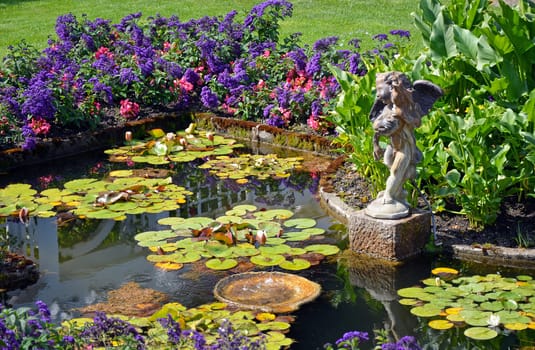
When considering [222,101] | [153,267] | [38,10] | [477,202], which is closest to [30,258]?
[153,267]

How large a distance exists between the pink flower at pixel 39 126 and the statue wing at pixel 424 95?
4652 millimetres

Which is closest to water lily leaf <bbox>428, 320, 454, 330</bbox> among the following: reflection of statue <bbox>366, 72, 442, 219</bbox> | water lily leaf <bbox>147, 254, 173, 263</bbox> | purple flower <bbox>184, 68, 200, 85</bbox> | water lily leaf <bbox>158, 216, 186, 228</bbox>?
reflection of statue <bbox>366, 72, 442, 219</bbox>

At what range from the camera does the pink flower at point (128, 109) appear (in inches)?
435

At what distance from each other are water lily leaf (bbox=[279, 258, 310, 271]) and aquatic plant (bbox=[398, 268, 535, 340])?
80cm

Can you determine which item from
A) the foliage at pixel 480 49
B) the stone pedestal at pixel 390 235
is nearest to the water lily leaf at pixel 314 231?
the stone pedestal at pixel 390 235

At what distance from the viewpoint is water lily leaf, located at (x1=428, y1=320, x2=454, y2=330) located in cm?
605

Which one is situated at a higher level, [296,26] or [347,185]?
[296,26]

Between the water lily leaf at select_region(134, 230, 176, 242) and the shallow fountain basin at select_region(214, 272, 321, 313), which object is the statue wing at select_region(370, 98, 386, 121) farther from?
the water lily leaf at select_region(134, 230, 176, 242)

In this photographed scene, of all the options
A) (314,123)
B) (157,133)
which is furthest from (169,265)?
(157,133)

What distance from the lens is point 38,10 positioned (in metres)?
18.4

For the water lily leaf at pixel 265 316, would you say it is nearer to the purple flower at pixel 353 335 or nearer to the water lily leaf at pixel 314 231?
the purple flower at pixel 353 335

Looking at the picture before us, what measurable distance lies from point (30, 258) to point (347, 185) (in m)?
2.85

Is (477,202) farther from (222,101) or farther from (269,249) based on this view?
(222,101)

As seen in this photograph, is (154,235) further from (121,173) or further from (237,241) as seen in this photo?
(121,173)
